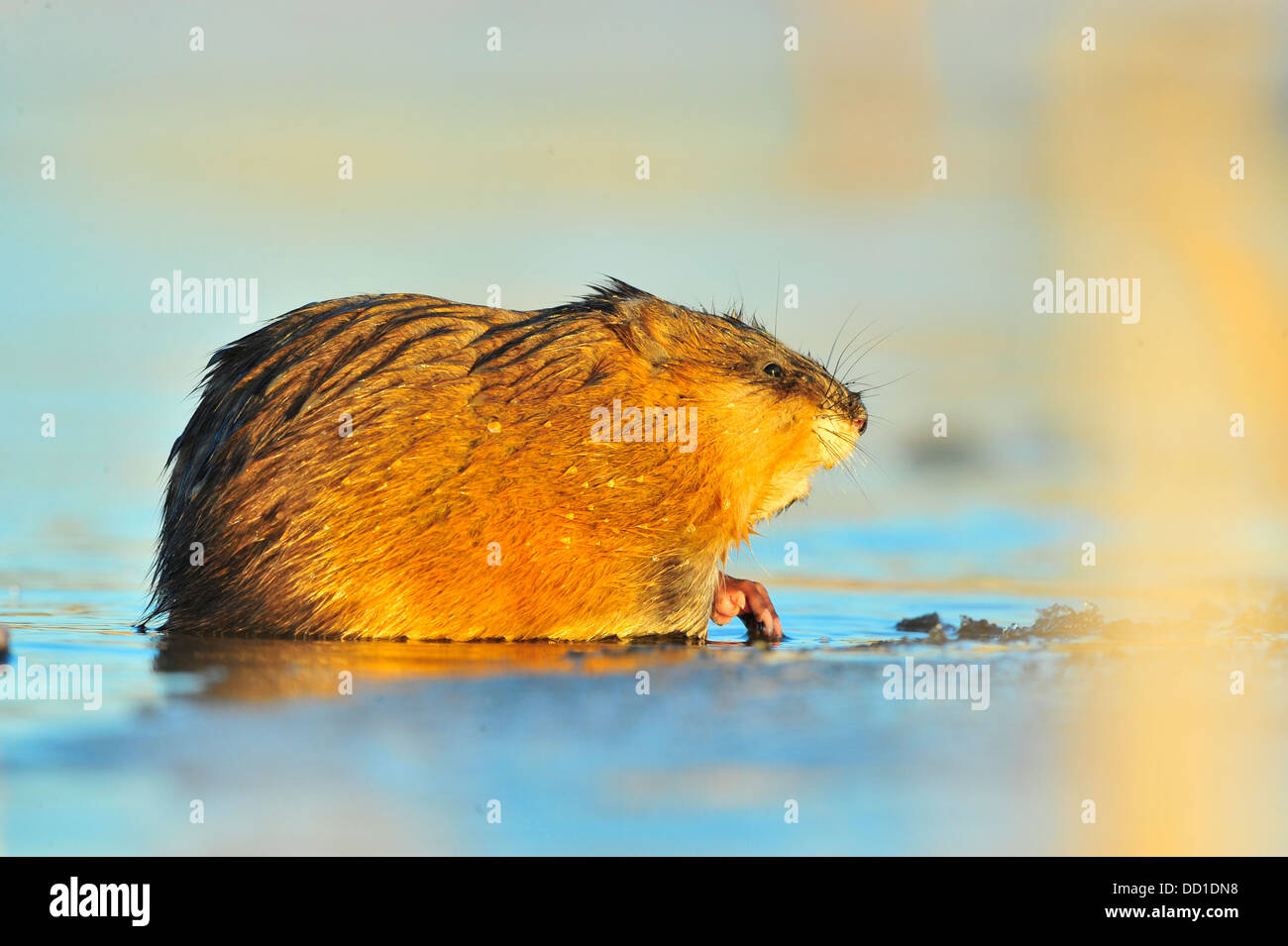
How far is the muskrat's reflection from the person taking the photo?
5.77 meters

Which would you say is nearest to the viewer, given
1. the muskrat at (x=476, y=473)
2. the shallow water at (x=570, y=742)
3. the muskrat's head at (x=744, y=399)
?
the shallow water at (x=570, y=742)

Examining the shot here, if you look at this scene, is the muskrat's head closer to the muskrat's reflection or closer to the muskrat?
the muskrat

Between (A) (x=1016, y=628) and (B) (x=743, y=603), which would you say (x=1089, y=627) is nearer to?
(A) (x=1016, y=628)

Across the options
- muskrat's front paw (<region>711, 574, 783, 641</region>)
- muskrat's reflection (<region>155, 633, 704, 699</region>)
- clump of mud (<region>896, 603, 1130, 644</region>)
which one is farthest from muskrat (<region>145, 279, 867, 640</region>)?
clump of mud (<region>896, 603, 1130, 644</region>)

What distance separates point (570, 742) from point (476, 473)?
76.9 inches

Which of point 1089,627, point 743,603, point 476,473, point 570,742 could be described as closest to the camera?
point 570,742

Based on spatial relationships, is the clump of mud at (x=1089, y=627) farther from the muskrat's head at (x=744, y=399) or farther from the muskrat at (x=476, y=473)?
the muskrat's head at (x=744, y=399)

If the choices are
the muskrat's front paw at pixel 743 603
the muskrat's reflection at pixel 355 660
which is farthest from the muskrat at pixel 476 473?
the muskrat's reflection at pixel 355 660

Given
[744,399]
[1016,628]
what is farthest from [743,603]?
[1016,628]

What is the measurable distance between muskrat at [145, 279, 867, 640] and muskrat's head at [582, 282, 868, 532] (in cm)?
1

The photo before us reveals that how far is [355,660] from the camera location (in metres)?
6.20

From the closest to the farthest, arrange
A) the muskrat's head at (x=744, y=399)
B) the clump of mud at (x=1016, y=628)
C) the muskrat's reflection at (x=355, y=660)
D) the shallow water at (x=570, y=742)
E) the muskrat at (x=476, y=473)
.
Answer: the shallow water at (x=570, y=742), the muskrat's reflection at (x=355, y=660), the muskrat at (x=476, y=473), the clump of mud at (x=1016, y=628), the muskrat's head at (x=744, y=399)

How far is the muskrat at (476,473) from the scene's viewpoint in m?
6.74

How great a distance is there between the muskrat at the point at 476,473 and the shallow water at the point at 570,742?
220 millimetres
